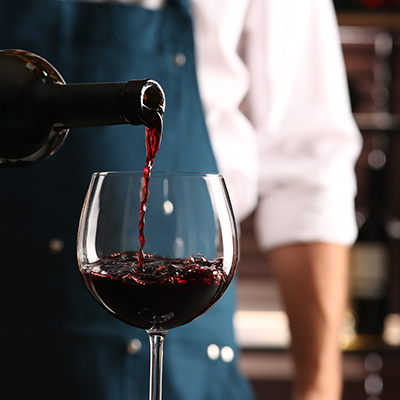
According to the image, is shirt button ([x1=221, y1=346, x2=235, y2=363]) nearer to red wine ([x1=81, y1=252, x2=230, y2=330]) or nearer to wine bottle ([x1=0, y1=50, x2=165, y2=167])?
red wine ([x1=81, y1=252, x2=230, y2=330])

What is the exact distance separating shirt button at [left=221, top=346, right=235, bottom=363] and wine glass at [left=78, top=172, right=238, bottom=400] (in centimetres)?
31

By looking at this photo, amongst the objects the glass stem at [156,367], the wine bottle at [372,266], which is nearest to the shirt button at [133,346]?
the glass stem at [156,367]

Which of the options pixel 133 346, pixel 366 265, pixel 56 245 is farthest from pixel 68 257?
pixel 366 265

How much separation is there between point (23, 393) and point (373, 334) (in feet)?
3.69

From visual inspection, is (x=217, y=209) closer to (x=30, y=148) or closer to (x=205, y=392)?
(x=30, y=148)

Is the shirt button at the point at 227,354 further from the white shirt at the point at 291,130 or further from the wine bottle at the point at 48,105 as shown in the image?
the wine bottle at the point at 48,105

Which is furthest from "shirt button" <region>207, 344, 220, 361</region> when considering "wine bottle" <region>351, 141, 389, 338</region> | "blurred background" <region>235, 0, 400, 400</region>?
"wine bottle" <region>351, 141, 389, 338</region>

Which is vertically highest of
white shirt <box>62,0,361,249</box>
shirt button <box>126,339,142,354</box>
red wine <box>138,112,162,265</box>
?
white shirt <box>62,0,361,249</box>

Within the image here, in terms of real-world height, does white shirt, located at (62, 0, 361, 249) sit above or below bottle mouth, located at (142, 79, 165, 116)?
above

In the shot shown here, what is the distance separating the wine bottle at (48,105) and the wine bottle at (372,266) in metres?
1.18

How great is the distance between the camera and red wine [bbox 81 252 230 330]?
0.51m

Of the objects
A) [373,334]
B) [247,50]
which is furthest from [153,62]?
[373,334]

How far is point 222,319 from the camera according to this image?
82 cm

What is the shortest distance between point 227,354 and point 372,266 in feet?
2.65
